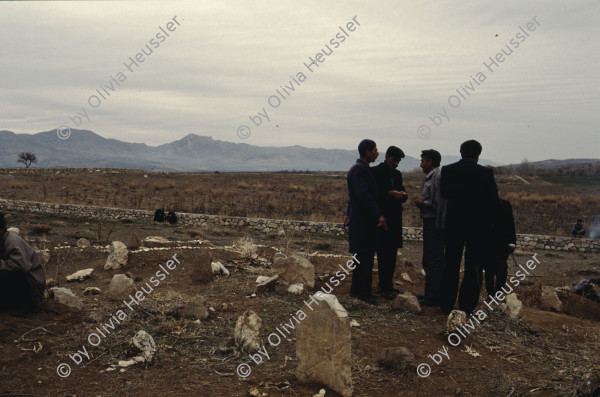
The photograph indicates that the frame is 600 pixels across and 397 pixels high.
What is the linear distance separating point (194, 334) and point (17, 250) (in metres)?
2.13

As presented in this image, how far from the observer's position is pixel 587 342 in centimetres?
540

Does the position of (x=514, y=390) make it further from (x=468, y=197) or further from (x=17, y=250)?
(x=17, y=250)

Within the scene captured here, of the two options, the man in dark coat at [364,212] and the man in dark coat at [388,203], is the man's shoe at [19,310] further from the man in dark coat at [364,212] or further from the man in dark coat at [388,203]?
the man in dark coat at [388,203]

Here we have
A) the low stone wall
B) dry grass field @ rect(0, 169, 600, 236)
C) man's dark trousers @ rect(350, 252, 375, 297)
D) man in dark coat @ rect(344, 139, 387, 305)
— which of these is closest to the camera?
man in dark coat @ rect(344, 139, 387, 305)

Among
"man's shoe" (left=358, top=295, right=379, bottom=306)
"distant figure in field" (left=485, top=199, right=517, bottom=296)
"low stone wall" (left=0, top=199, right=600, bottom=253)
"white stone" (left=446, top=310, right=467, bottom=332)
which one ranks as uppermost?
"distant figure in field" (left=485, top=199, right=517, bottom=296)

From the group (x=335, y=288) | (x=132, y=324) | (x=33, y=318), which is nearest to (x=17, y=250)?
(x=33, y=318)

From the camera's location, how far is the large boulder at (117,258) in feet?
26.7

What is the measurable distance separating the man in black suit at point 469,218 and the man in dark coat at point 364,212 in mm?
891

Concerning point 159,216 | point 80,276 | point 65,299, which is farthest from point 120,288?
point 159,216

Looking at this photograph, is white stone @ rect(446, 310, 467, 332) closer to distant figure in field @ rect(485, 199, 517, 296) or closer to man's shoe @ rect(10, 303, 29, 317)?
distant figure in field @ rect(485, 199, 517, 296)

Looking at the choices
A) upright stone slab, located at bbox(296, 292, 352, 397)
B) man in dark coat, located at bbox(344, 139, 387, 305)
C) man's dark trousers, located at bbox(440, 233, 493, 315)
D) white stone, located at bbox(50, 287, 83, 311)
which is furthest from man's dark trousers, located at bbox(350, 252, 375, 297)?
white stone, located at bbox(50, 287, 83, 311)

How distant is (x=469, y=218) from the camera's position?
5.47 m

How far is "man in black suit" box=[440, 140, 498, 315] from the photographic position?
5.45 m

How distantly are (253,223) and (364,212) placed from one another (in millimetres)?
11775
